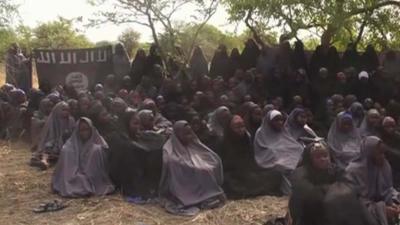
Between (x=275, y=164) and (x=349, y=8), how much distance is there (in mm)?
4605

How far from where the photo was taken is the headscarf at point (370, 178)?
515 centimetres

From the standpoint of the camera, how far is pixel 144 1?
10.5 metres

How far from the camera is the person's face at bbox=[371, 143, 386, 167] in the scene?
16.7ft

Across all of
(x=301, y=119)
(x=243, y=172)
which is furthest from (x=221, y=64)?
(x=243, y=172)

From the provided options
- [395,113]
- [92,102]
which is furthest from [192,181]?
[395,113]

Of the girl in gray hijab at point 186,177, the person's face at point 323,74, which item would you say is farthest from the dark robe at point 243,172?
the person's face at point 323,74

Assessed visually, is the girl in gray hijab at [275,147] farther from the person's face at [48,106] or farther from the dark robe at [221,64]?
the dark robe at [221,64]

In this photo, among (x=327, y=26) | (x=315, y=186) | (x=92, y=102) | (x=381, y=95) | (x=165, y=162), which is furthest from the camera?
(x=327, y=26)

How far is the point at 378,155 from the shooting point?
5.12 metres

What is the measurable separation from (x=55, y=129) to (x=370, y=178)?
434cm

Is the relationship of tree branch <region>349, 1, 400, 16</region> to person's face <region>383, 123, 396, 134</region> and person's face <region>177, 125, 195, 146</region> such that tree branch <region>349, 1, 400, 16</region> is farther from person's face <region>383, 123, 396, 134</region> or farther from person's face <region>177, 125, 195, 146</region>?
person's face <region>177, 125, 195, 146</region>

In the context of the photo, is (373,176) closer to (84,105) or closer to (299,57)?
(84,105)

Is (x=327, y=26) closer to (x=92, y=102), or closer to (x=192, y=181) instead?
(x=92, y=102)

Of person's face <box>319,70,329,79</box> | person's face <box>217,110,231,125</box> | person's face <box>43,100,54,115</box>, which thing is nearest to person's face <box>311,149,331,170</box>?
person's face <box>217,110,231,125</box>
